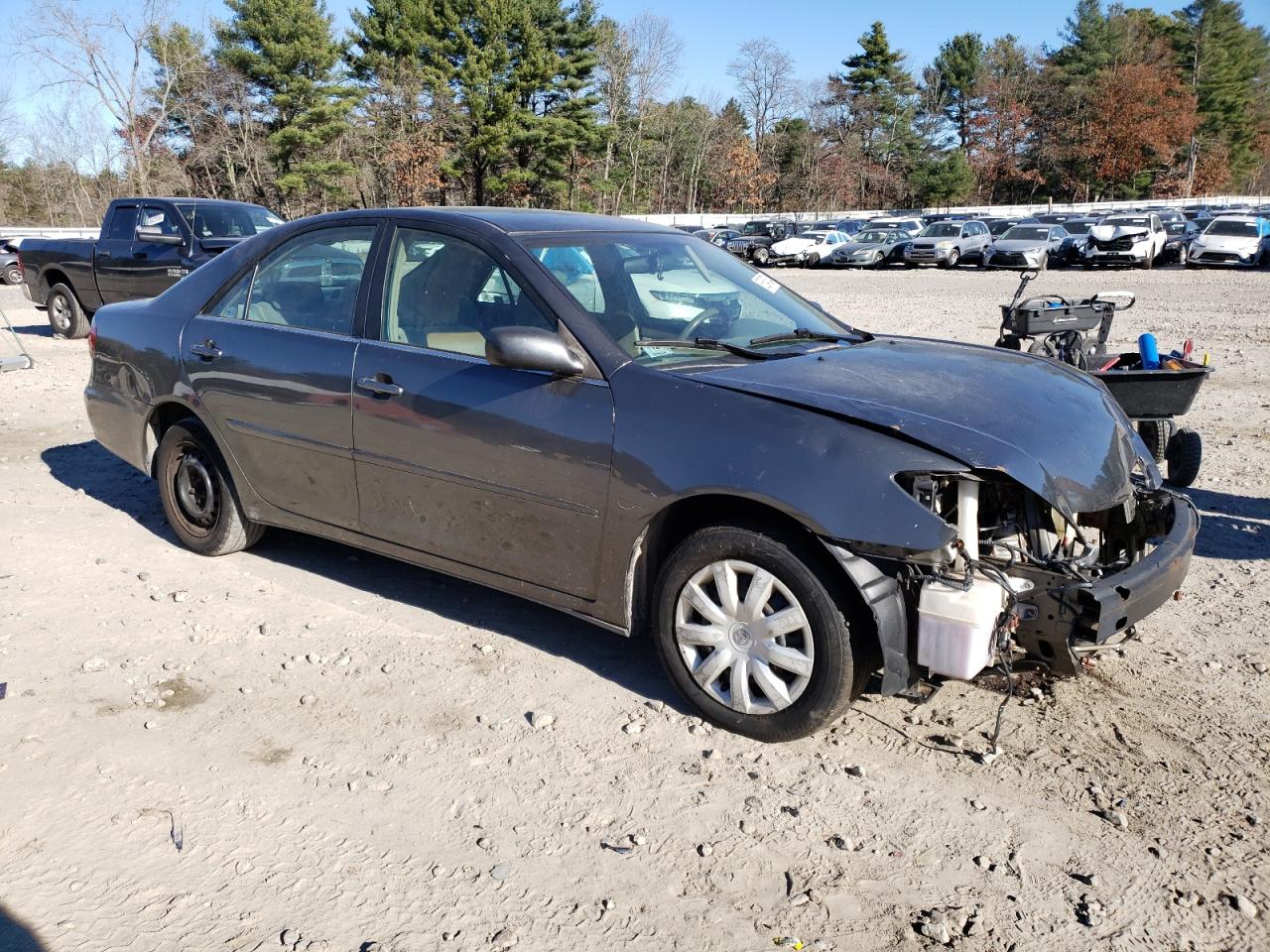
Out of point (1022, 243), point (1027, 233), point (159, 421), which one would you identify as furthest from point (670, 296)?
point (1027, 233)

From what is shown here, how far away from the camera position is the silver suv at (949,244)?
3416cm

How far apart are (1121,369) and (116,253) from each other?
11881 millimetres

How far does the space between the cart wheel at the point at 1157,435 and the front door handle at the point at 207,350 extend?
5432 mm

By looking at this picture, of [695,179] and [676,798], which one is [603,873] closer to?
[676,798]

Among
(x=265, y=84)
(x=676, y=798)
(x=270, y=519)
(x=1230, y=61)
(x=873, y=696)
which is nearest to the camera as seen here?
(x=676, y=798)

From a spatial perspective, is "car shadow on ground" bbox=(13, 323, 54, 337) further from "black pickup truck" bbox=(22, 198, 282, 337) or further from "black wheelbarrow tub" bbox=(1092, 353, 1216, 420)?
"black wheelbarrow tub" bbox=(1092, 353, 1216, 420)

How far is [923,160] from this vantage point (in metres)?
69.5

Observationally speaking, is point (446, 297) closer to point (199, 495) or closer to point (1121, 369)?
point (199, 495)

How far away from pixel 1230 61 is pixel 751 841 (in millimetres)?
90173

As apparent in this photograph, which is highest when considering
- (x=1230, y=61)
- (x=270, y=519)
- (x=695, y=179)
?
(x=1230, y=61)

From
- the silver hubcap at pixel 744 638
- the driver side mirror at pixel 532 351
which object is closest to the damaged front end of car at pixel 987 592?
the silver hubcap at pixel 744 638

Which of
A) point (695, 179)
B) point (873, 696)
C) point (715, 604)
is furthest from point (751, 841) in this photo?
point (695, 179)

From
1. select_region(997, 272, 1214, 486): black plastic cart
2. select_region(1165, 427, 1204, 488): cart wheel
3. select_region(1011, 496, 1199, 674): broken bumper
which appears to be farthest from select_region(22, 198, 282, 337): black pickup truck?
select_region(1011, 496, 1199, 674): broken bumper

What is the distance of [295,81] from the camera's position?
47.7 metres
